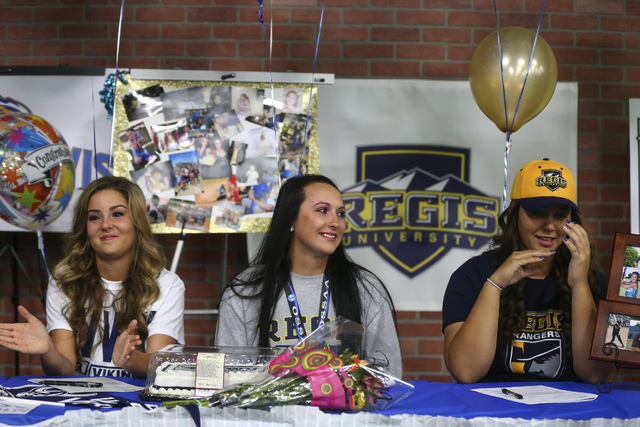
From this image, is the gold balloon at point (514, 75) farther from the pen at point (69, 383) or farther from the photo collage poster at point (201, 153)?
the pen at point (69, 383)

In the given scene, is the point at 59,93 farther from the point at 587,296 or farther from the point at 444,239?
the point at 587,296

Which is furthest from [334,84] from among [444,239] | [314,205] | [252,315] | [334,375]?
[334,375]

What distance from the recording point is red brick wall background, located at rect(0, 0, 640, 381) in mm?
3354

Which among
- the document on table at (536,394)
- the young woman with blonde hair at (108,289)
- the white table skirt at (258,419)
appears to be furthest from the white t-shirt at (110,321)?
the document on table at (536,394)

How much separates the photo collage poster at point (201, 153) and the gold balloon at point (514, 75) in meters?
0.92

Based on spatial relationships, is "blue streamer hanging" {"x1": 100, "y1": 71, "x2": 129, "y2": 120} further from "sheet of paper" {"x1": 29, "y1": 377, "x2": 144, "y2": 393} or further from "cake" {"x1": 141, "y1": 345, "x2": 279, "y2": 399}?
"cake" {"x1": 141, "y1": 345, "x2": 279, "y2": 399}

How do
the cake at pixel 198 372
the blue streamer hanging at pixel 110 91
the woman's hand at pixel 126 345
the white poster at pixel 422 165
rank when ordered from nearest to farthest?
1. the cake at pixel 198 372
2. the woman's hand at pixel 126 345
3. the blue streamer hanging at pixel 110 91
4. the white poster at pixel 422 165

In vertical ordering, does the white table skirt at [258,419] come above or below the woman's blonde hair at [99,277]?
below

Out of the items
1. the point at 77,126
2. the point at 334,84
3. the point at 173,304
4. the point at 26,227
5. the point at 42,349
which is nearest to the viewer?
the point at 42,349

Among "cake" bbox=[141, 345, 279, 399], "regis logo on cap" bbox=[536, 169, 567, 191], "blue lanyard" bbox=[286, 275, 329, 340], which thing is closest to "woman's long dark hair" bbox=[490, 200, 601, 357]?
"regis logo on cap" bbox=[536, 169, 567, 191]

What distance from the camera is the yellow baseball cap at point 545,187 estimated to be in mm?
1813

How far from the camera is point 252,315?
77.1 inches

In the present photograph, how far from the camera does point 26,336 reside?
1.65 meters

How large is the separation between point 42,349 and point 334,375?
84 centimetres
